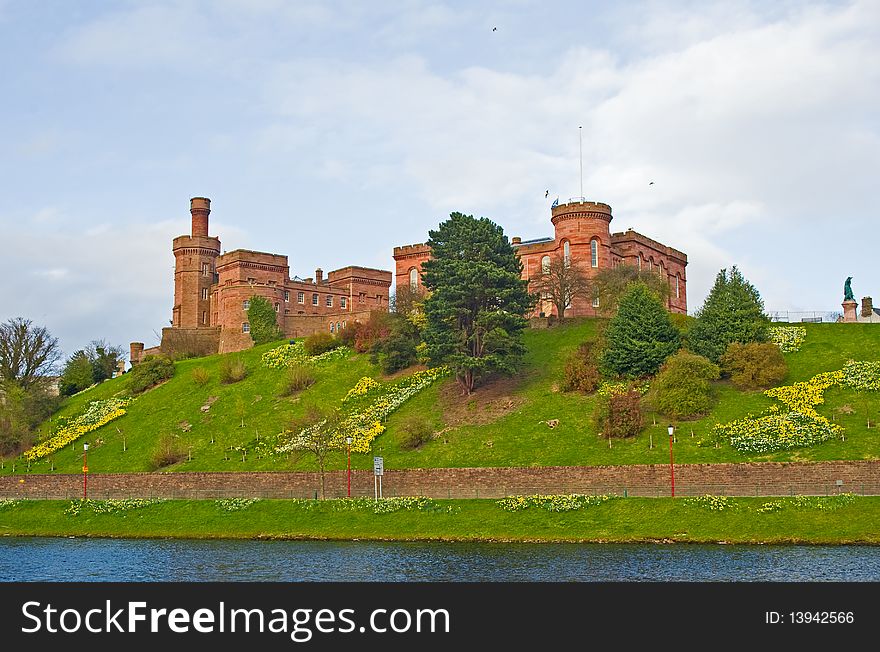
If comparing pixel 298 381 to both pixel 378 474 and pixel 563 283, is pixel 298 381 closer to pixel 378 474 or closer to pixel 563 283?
pixel 563 283

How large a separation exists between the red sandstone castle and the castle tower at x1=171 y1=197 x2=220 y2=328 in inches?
974

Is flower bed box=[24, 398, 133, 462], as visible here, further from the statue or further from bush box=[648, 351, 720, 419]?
the statue

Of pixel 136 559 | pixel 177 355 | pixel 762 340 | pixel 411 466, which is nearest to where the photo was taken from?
pixel 136 559

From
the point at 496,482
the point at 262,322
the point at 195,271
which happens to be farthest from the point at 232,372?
the point at 496,482

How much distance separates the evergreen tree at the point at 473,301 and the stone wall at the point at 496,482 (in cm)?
1557

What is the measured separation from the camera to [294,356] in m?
83.1

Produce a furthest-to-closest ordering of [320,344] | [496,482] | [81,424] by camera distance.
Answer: [320,344] → [81,424] → [496,482]

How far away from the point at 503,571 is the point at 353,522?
14890mm

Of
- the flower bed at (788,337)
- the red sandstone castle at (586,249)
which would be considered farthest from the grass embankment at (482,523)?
the red sandstone castle at (586,249)

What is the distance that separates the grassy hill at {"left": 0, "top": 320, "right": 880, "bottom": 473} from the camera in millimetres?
51406

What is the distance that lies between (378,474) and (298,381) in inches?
1095
